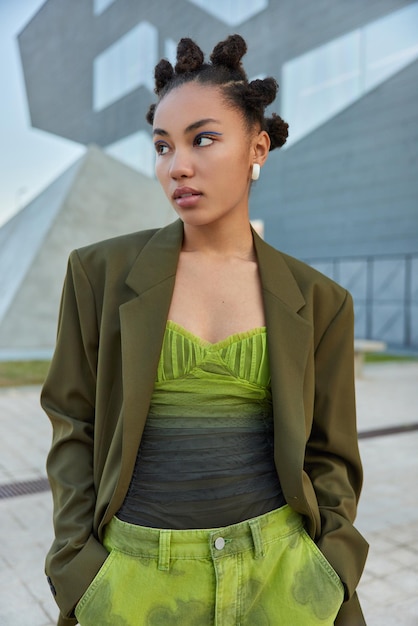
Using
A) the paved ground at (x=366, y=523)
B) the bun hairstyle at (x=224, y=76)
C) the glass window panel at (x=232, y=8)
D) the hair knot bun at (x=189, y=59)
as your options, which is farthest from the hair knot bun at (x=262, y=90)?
the glass window panel at (x=232, y=8)

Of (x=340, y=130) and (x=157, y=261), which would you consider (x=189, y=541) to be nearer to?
(x=157, y=261)

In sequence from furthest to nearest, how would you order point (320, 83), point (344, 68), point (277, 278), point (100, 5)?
point (100, 5) → point (320, 83) → point (344, 68) → point (277, 278)

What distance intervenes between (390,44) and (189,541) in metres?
19.9

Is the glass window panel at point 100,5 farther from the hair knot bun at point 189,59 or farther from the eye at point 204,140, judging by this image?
the eye at point 204,140

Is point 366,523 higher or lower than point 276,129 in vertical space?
lower

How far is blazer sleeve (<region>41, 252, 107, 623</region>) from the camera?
4.39ft

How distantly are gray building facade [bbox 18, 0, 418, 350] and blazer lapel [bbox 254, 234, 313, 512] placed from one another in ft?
55.6

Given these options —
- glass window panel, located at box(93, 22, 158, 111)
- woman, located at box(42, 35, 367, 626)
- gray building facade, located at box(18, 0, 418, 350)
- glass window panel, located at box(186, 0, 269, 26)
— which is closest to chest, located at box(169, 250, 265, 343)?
woman, located at box(42, 35, 367, 626)

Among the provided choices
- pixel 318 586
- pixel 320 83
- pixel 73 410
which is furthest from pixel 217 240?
pixel 320 83

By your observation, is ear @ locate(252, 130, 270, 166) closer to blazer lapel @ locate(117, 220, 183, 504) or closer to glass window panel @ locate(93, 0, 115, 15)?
blazer lapel @ locate(117, 220, 183, 504)

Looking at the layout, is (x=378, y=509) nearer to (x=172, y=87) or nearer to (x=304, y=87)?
(x=172, y=87)

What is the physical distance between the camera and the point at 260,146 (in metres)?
1.46

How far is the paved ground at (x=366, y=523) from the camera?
9.58 ft

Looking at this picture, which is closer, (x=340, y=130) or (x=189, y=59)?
(x=189, y=59)
